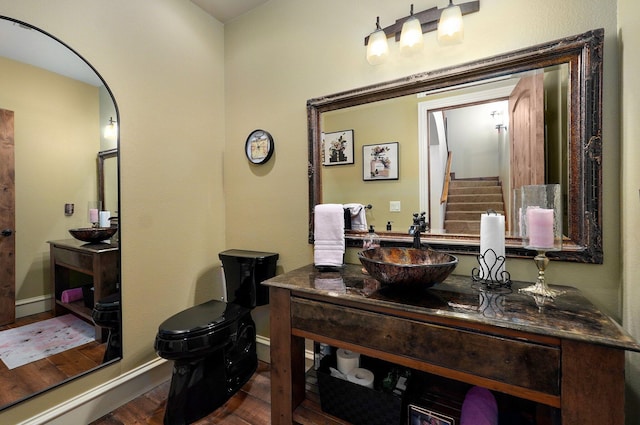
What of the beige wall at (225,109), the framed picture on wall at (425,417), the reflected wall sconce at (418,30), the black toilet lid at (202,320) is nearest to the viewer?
the framed picture on wall at (425,417)

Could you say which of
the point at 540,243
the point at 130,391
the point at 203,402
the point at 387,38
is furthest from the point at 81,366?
the point at 387,38

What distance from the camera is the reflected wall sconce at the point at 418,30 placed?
4.53 ft

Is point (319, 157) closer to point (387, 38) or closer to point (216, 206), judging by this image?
point (387, 38)

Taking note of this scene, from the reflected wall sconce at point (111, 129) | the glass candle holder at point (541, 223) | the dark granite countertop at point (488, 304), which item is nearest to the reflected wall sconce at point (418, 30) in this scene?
the glass candle holder at point (541, 223)

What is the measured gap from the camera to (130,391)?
1.74 m

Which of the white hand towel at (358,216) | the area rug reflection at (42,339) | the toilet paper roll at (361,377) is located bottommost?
the toilet paper roll at (361,377)

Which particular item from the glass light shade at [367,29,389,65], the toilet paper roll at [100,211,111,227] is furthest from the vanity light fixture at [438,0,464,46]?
the toilet paper roll at [100,211,111,227]

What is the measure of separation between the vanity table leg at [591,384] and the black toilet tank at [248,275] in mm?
1568

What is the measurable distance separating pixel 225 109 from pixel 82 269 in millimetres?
1482

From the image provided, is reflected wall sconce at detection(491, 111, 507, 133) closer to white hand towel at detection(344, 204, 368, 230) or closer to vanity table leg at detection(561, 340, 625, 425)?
white hand towel at detection(344, 204, 368, 230)

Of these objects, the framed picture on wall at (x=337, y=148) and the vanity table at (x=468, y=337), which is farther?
the framed picture on wall at (x=337, y=148)

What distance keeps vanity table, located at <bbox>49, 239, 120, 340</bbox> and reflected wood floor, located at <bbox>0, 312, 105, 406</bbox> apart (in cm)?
8

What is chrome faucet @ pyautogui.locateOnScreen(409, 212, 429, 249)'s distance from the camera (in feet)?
4.85

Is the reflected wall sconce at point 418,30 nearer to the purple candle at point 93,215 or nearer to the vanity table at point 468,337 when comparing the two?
the vanity table at point 468,337
